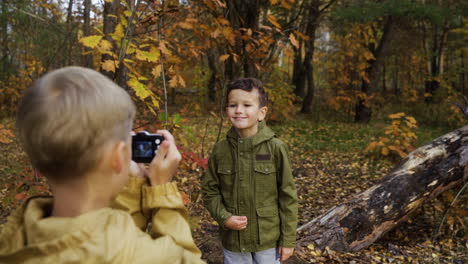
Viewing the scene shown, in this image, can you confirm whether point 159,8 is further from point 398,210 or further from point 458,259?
point 458,259

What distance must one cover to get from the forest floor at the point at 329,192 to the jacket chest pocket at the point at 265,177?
68cm

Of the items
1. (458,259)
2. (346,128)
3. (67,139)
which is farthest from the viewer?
(346,128)

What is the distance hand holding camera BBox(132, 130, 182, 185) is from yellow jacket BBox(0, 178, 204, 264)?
155 millimetres

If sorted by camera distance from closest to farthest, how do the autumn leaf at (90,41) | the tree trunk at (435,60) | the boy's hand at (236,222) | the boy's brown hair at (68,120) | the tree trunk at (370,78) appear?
the boy's brown hair at (68,120), the boy's hand at (236,222), the autumn leaf at (90,41), the tree trunk at (370,78), the tree trunk at (435,60)

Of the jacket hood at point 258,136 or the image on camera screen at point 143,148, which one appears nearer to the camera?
the image on camera screen at point 143,148

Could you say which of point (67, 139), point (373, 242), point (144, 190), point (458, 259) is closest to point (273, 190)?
point (144, 190)

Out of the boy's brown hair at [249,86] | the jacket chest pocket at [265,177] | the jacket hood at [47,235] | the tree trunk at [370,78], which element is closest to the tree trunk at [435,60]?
the tree trunk at [370,78]

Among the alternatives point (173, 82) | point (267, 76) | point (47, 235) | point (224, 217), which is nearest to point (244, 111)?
point (224, 217)

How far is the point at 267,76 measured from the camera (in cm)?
982

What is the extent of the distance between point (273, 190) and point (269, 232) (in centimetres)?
29

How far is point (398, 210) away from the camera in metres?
3.62

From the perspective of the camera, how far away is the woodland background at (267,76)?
9.65 feet

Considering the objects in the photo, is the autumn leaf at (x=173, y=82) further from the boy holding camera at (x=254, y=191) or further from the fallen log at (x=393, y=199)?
the fallen log at (x=393, y=199)

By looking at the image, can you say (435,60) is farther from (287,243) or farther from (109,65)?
(109,65)
